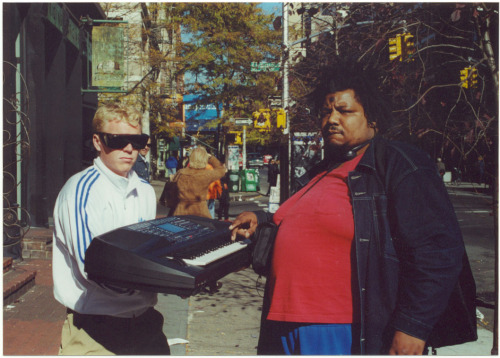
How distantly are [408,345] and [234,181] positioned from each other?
24.7m

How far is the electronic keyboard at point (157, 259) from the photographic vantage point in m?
2.18

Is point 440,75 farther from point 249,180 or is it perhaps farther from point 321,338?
point 249,180

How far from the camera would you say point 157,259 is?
7.27 feet

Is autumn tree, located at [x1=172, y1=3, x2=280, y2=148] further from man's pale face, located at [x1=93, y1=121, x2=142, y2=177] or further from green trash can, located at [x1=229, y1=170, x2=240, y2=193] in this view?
man's pale face, located at [x1=93, y1=121, x2=142, y2=177]

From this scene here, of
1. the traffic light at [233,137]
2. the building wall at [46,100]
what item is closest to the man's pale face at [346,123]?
the building wall at [46,100]

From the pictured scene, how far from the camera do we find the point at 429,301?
2014 millimetres

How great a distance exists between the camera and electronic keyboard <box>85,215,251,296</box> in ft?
7.16

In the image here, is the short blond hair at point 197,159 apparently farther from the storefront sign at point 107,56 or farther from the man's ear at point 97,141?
the storefront sign at point 107,56

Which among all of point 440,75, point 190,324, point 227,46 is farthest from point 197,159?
point 227,46

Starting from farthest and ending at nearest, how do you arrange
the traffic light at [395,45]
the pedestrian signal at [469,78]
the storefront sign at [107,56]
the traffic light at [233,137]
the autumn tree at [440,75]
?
the traffic light at [233,137] → the storefront sign at [107,56] → the traffic light at [395,45] → the pedestrian signal at [469,78] → the autumn tree at [440,75]

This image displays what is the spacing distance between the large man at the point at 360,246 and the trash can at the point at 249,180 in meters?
25.3

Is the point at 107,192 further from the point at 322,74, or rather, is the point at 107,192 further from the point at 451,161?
the point at 451,161

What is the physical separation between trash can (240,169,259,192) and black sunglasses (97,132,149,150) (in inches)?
986

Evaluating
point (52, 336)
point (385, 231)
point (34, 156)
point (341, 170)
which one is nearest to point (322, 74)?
point (341, 170)
